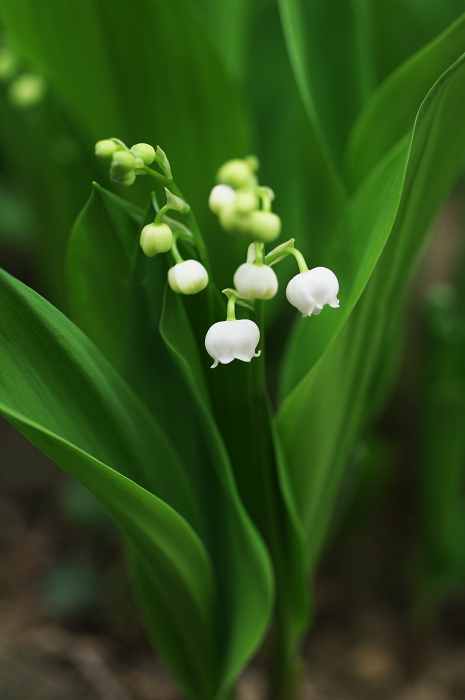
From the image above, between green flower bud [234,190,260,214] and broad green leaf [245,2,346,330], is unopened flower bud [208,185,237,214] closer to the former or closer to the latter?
green flower bud [234,190,260,214]

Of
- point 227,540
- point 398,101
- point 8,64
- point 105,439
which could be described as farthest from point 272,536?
point 8,64

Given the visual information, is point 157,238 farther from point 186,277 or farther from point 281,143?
point 281,143

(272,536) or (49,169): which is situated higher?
(49,169)

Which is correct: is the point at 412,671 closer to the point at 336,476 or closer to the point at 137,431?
the point at 336,476

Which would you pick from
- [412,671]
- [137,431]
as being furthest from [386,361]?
[412,671]

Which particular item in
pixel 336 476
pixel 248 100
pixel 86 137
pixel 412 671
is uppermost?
pixel 248 100

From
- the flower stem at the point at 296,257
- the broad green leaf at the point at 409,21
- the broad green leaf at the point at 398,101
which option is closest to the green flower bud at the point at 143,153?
the flower stem at the point at 296,257

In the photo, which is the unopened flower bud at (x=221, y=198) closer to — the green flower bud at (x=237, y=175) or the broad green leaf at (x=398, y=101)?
the green flower bud at (x=237, y=175)
